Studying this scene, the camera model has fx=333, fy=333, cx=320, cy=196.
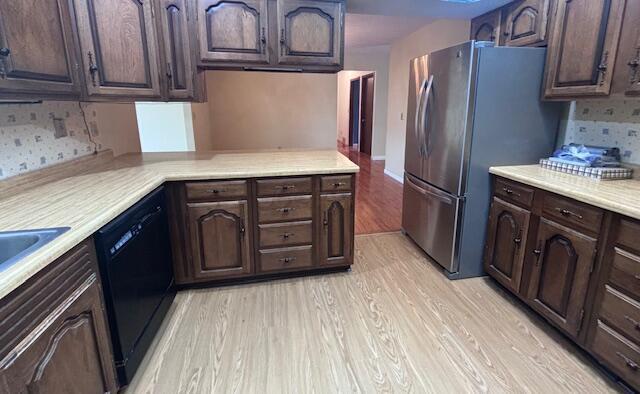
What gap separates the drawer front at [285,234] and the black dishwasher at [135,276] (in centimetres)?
65

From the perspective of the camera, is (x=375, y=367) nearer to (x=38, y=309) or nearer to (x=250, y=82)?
(x=38, y=309)

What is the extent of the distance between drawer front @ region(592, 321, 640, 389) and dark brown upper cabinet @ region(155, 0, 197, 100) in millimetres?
2764

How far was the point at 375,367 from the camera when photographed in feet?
5.76

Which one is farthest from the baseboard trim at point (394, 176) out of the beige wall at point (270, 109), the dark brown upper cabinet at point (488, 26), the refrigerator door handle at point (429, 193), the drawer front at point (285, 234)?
the drawer front at point (285, 234)

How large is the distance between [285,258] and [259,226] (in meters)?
0.33

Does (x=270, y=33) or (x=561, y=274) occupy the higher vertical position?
(x=270, y=33)

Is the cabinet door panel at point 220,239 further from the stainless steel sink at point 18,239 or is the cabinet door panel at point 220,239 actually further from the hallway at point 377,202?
the hallway at point 377,202

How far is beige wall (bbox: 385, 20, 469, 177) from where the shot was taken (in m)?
4.29

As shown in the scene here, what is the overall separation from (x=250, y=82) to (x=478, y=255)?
4311 millimetres

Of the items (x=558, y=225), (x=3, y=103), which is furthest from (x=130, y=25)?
(x=558, y=225)

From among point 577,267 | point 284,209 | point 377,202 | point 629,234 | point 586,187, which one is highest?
point 586,187

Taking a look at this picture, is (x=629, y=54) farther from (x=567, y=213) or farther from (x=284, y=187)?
(x=284, y=187)

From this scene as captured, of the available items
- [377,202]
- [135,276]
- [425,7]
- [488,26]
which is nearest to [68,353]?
[135,276]

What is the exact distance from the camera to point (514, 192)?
2.20 meters
